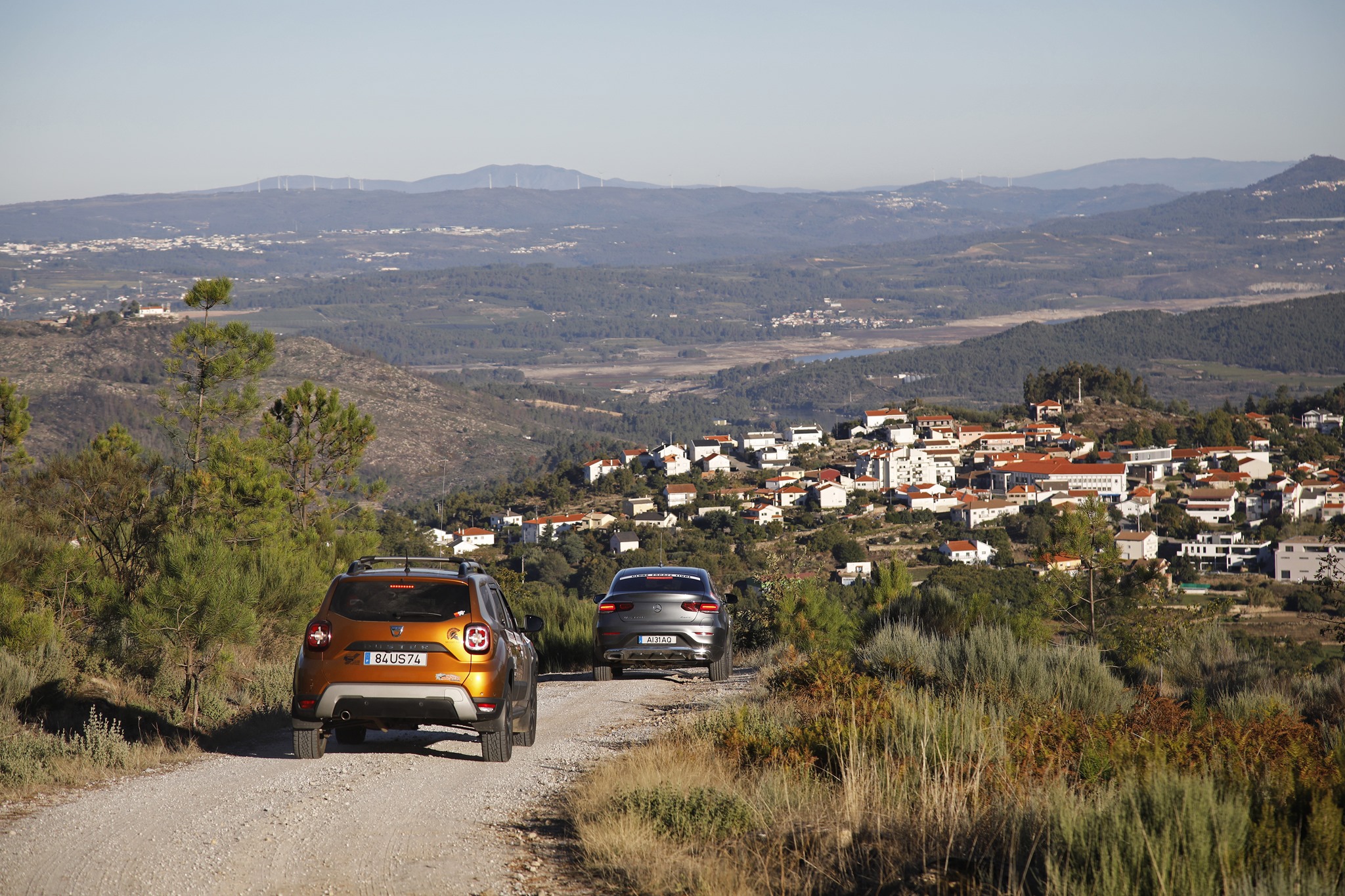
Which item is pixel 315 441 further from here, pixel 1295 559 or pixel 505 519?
pixel 505 519

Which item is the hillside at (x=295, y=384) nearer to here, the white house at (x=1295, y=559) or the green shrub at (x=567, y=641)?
the white house at (x=1295, y=559)

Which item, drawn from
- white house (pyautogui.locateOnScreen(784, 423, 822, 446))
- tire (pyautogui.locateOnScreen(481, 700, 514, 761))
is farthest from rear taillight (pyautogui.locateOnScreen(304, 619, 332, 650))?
white house (pyautogui.locateOnScreen(784, 423, 822, 446))

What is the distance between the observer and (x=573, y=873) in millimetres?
5625

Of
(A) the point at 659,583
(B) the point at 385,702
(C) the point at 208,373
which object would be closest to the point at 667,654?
(A) the point at 659,583

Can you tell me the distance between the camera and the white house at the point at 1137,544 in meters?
68.0

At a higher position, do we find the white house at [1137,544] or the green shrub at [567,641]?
the green shrub at [567,641]

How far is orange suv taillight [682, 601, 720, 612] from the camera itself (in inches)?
508

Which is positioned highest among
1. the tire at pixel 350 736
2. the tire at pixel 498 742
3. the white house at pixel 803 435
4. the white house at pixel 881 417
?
the tire at pixel 498 742

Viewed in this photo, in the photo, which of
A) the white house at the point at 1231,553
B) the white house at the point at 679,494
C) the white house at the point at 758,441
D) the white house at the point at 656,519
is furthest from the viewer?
the white house at the point at 758,441

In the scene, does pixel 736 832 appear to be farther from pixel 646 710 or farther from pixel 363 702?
pixel 646 710

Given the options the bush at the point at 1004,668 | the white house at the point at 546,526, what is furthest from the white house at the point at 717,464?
the bush at the point at 1004,668

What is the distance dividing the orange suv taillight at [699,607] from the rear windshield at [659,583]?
0.15m

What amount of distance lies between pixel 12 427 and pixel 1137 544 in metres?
61.6

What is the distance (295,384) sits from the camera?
127m
